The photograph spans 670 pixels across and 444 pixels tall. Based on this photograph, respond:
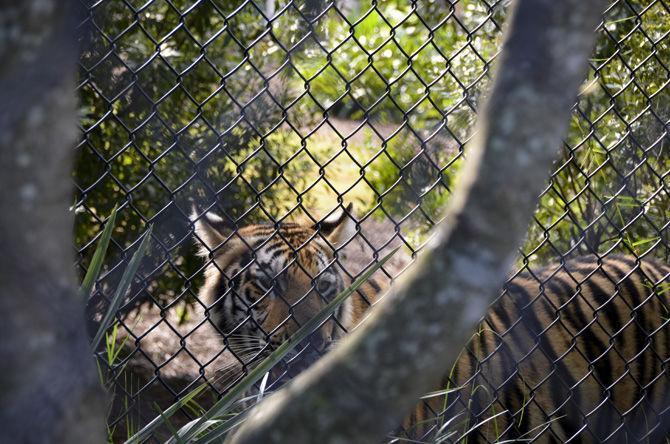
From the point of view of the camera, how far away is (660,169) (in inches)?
158

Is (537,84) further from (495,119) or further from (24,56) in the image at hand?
(24,56)

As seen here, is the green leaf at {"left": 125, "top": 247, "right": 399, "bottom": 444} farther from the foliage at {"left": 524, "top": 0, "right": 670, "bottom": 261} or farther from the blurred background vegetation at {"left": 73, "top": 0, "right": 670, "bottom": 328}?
the foliage at {"left": 524, "top": 0, "right": 670, "bottom": 261}

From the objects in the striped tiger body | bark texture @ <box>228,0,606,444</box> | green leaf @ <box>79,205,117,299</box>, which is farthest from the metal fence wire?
bark texture @ <box>228,0,606,444</box>

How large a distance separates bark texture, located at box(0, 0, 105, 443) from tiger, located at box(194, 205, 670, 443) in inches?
75.9

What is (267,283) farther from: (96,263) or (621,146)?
(621,146)

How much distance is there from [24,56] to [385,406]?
62 centimetres

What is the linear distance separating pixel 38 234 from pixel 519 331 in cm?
270

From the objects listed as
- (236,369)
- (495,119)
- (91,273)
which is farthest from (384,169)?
(495,119)

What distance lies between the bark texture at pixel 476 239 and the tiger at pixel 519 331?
1870 mm

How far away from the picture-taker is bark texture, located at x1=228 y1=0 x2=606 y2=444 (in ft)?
3.56

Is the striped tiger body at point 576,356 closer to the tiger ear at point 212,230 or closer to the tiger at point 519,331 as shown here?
the tiger at point 519,331

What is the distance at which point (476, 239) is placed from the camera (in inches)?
43.0

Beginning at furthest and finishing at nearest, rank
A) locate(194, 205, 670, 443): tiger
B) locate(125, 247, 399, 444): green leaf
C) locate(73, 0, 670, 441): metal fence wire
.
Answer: locate(73, 0, 670, 441): metal fence wire, locate(194, 205, 670, 443): tiger, locate(125, 247, 399, 444): green leaf

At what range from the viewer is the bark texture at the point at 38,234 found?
99 cm
